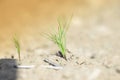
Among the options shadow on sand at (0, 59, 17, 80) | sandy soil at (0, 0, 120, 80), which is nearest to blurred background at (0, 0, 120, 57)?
sandy soil at (0, 0, 120, 80)

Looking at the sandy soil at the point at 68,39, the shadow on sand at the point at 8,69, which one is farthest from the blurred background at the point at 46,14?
the shadow on sand at the point at 8,69

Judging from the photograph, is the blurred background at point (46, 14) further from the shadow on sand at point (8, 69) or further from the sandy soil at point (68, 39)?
the shadow on sand at point (8, 69)

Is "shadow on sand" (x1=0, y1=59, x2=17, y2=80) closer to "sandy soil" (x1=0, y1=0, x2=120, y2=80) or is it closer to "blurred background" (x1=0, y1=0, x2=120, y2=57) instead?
"sandy soil" (x1=0, y1=0, x2=120, y2=80)

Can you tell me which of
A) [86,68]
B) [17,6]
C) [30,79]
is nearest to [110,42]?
[86,68]

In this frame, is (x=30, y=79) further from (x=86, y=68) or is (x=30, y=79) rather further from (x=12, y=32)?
(x=12, y=32)

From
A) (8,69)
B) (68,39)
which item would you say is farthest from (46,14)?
(8,69)

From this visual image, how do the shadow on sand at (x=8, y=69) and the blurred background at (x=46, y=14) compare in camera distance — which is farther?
the blurred background at (x=46, y=14)

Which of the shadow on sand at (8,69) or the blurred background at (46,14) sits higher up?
the blurred background at (46,14)

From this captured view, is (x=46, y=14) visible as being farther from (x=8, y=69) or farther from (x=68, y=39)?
(x=8, y=69)
